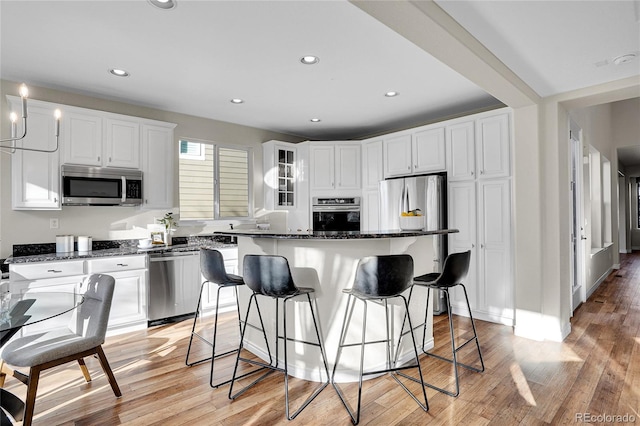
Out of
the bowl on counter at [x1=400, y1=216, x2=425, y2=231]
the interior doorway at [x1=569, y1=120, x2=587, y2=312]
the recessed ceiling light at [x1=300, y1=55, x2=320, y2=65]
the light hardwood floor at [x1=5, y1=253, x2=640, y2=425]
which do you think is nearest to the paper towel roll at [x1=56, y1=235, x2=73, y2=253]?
the light hardwood floor at [x1=5, y1=253, x2=640, y2=425]

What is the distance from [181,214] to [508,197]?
13.5ft

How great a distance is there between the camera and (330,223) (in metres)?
5.45

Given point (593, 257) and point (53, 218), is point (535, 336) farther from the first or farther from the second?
point (53, 218)

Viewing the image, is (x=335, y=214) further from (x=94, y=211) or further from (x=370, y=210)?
(x=94, y=211)

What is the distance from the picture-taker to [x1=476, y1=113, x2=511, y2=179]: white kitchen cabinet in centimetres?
381

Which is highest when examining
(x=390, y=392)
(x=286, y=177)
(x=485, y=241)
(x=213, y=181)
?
(x=286, y=177)

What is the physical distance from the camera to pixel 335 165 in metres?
5.39

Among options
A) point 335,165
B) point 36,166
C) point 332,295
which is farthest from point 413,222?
point 36,166

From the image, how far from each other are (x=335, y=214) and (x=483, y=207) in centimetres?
218

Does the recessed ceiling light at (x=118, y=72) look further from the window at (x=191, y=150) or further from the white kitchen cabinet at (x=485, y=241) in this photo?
the white kitchen cabinet at (x=485, y=241)

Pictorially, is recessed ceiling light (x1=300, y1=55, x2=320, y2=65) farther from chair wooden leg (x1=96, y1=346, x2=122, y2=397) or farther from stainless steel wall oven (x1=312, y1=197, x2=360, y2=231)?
chair wooden leg (x1=96, y1=346, x2=122, y2=397)

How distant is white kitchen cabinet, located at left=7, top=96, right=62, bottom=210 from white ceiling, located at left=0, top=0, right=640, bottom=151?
350mm

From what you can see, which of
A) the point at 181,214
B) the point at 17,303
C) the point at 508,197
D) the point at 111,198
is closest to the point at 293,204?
the point at 181,214

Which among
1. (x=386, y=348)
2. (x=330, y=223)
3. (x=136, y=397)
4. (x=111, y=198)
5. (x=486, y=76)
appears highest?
(x=486, y=76)
